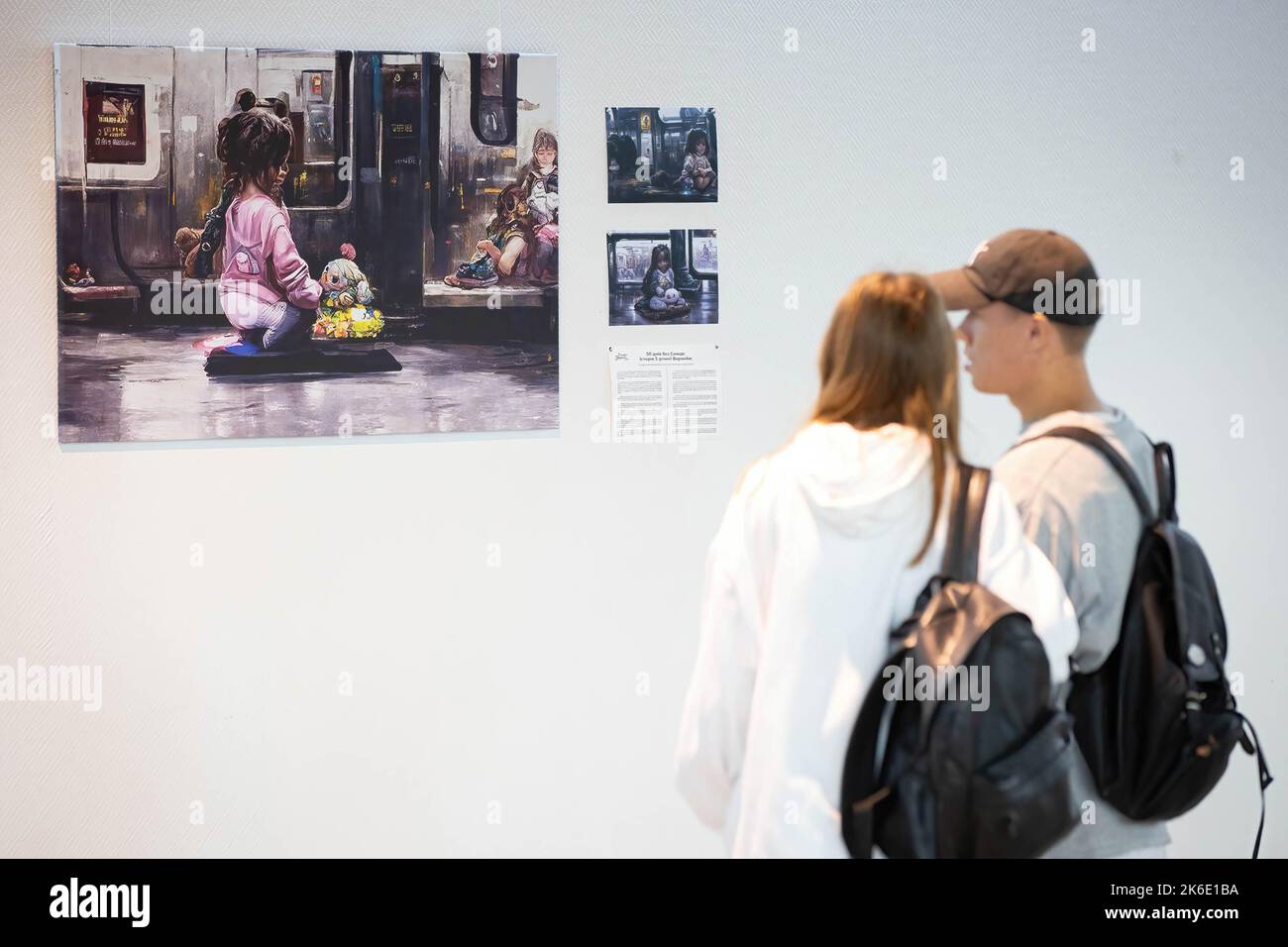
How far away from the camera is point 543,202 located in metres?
2.76

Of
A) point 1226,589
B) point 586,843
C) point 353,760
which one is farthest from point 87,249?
point 1226,589

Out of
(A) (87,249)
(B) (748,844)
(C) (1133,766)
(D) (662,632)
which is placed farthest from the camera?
(D) (662,632)

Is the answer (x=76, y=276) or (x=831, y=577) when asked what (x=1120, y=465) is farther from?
(x=76, y=276)

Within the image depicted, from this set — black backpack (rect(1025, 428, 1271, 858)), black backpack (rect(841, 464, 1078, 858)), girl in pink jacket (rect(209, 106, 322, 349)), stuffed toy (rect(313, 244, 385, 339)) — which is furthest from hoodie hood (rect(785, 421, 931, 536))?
girl in pink jacket (rect(209, 106, 322, 349))

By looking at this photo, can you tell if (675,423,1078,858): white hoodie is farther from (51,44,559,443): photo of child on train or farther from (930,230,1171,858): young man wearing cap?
(51,44,559,443): photo of child on train

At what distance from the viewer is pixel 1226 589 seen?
9.74 ft

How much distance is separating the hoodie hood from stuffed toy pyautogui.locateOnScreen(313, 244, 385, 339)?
1.43 metres

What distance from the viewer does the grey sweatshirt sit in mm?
1753

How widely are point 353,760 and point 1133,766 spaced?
1753mm

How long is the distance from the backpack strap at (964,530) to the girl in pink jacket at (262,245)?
1684 mm

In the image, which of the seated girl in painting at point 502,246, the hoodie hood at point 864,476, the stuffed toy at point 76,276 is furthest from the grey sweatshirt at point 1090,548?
the stuffed toy at point 76,276

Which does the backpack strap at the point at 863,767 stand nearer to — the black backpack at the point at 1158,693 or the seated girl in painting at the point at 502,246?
the black backpack at the point at 1158,693

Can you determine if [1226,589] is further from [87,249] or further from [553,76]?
[87,249]

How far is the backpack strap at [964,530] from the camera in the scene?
160 centimetres
